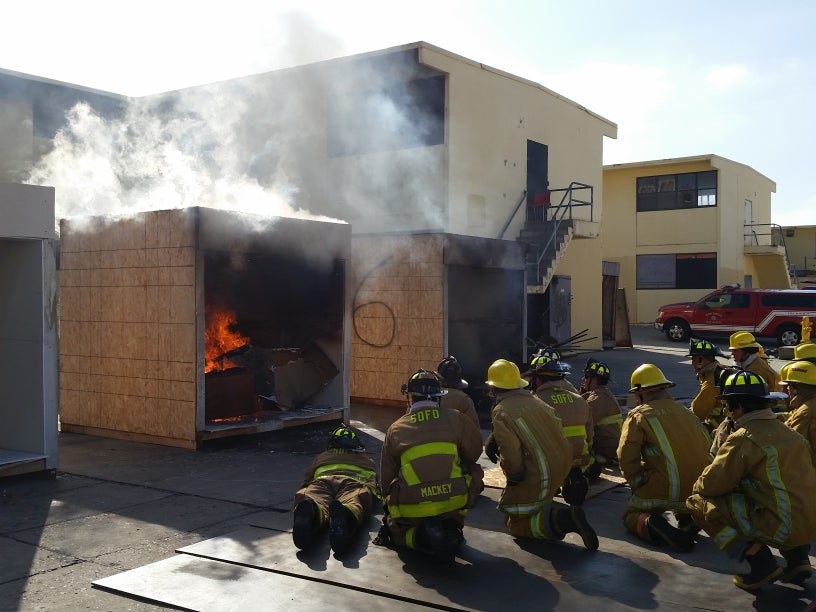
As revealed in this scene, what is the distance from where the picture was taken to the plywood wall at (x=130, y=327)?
940cm

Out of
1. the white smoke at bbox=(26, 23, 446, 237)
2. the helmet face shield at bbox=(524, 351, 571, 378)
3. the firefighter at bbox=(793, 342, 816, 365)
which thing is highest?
the white smoke at bbox=(26, 23, 446, 237)

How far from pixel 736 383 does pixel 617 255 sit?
2836cm

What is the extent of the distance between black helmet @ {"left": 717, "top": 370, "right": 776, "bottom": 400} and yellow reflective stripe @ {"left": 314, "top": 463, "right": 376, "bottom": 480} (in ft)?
9.47

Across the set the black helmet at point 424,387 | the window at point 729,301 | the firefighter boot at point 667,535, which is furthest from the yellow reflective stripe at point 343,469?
the window at point 729,301

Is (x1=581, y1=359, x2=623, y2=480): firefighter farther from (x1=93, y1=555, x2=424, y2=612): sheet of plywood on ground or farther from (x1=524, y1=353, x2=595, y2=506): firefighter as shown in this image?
(x1=93, y1=555, x2=424, y2=612): sheet of plywood on ground

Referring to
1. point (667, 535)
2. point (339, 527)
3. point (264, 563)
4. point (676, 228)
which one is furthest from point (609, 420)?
point (676, 228)

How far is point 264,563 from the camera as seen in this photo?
5.60 m

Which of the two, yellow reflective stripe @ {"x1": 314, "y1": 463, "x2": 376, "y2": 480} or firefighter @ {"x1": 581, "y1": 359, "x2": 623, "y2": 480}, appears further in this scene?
firefighter @ {"x1": 581, "y1": 359, "x2": 623, "y2": 480}

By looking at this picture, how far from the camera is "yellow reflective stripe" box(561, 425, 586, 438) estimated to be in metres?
7.34

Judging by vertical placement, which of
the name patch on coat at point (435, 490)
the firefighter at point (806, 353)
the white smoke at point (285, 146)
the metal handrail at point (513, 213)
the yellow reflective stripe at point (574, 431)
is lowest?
the name patch on coat at point (435, 490)

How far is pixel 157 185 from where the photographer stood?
1658 cm

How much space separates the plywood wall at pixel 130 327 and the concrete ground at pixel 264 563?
1633 mm

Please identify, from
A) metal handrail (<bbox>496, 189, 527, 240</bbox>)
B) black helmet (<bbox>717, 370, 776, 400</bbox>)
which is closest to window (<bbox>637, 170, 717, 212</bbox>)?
metal handrail (<bbox>496, 189, 527, 240</bbox>)

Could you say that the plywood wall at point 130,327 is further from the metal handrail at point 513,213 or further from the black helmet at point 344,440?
the metal handrail at point 513,213
